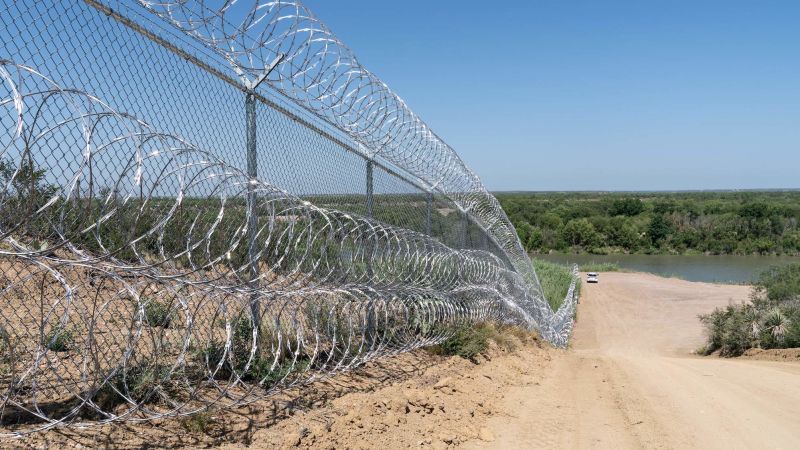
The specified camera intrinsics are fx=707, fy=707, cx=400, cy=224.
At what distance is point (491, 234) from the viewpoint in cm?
Answer: 1282

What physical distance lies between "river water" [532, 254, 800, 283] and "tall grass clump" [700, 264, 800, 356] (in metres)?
26.2

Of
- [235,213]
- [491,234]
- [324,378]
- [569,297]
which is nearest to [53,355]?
[235,213]

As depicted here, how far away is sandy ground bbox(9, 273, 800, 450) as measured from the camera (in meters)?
4.37

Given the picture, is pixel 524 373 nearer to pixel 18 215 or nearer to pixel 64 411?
pixel 64 411

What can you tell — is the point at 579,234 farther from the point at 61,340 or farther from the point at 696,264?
the point at 61,340

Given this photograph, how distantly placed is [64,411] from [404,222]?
5.76 metres

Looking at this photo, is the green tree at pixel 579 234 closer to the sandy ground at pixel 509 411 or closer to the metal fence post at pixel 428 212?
the sandy ground at pixel 509 411

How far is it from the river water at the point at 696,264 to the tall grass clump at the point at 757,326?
86.1ft

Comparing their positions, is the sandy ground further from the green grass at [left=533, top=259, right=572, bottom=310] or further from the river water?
the river water

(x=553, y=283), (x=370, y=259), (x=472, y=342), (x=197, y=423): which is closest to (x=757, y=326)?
(x=553, y=283)

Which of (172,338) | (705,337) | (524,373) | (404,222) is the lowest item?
(705,337)

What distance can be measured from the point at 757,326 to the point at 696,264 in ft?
156

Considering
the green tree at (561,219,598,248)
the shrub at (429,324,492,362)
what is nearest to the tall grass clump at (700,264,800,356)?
the shrub at (429,324,492,362)

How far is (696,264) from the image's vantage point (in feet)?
195
